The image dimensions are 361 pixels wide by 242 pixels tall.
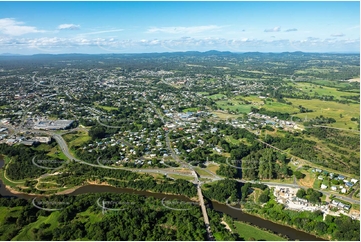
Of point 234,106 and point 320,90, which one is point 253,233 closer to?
point 234,106

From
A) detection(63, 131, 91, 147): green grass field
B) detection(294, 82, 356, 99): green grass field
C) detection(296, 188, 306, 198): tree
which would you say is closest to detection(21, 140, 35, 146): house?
detection(63, 131, 91, 147): green grass field

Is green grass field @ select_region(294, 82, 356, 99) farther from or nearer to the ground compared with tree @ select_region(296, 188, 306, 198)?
farther from the ground

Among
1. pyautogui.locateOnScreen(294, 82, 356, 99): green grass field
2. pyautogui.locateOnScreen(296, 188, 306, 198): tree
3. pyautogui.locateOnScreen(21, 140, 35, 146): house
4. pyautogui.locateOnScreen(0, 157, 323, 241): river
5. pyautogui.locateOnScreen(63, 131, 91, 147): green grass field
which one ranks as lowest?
pyautogui.locateOnScreen(0, 157, 323, 241): river

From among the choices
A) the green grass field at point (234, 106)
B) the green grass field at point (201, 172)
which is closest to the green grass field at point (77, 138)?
the green grass field at point (201, 172)

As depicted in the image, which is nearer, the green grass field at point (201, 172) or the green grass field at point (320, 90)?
the green grass field at point (201, 172)

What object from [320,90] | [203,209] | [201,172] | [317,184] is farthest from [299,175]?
[320,90]

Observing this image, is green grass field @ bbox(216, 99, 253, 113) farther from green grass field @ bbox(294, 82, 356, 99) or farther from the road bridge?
the road bridge

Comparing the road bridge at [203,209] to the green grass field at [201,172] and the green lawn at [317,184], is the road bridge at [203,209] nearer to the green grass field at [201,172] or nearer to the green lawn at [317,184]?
the green grass field at [201,172]

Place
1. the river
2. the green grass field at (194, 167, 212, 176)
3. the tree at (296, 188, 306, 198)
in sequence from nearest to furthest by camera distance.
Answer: the river → the tree at (296, 188, 306, 198) → the green grass field at (194, 167, 212, 176)

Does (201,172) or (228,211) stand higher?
(201,172)
